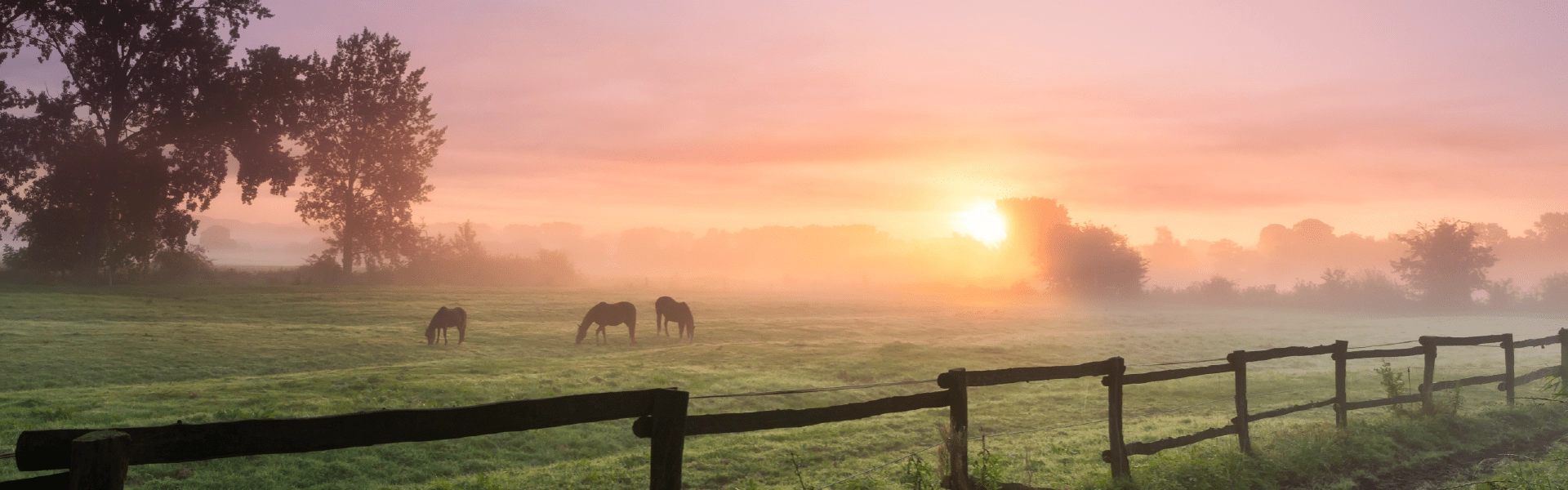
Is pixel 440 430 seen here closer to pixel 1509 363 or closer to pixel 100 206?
pixel 1509 363

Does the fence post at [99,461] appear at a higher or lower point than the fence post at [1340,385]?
higher

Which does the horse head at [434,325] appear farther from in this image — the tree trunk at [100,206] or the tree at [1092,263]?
the tree at [1092,263]

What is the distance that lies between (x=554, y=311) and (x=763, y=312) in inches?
514

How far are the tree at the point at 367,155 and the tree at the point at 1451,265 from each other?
8768cm

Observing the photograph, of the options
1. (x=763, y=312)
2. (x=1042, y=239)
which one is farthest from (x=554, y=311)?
(x=1042, y=239)

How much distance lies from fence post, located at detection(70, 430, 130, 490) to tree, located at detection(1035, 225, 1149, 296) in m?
82.9

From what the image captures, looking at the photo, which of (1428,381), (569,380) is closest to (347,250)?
(569,380)

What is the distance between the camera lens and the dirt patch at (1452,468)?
10.1 meters

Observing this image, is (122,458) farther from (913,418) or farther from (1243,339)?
(1243,339)

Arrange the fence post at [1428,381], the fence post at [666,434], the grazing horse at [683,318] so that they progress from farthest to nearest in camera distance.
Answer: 1. the grazing horse at [683,318]
2. the fence post at [1428,381]
3. the fence post at [666,434]

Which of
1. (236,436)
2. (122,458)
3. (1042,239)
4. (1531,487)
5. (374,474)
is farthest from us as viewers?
(1042,239)

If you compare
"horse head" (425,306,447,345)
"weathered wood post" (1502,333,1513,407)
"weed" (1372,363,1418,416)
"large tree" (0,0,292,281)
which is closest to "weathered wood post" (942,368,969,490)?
"weed" (1372,363,1418,416)

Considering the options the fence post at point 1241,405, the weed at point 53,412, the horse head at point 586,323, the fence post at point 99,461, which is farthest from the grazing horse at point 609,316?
the fence post at point 99,461

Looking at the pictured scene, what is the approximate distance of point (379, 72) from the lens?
55.0 metres
